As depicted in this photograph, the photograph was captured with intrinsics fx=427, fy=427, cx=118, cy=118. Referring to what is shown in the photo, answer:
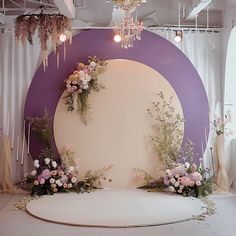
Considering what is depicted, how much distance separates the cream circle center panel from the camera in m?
7.45

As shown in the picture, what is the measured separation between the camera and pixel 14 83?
7.62 m

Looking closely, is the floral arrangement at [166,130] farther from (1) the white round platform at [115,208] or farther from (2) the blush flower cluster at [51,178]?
(2) the blush flower cluster at [51,178]

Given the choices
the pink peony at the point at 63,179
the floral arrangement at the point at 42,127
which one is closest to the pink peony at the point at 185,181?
the pink peony at the point at 63,179

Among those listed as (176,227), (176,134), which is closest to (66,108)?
(176,134)

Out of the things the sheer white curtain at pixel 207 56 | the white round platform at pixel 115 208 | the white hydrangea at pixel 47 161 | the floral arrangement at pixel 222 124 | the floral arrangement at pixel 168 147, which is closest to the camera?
the white round platform at pixel 115 208

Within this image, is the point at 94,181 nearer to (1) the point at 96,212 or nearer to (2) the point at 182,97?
(1) the point at 96,212

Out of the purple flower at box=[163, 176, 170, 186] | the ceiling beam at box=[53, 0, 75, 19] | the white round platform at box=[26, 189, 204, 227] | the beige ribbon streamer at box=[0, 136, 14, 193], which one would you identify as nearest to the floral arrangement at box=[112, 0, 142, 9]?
the ceiling beam at box=[53, 0, 75, 19]

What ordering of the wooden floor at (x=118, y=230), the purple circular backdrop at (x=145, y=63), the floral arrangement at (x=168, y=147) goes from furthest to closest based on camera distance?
1. the purple circular backdrop at (x=145, y=63)
2. the floral arrangement at (x=168, y=147)
3. the wooden floor at (x=118, y=230)

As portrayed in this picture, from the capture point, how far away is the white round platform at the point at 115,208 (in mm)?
5301

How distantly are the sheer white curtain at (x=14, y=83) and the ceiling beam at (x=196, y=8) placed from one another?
2.75 meters

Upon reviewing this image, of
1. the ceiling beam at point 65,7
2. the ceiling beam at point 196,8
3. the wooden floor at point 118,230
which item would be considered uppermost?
the ceiling beam at point 196,8

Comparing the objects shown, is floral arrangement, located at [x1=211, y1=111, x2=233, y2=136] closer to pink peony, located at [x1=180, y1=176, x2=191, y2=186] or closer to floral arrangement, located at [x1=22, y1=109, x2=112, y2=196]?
pink peony, located at [x1=180, y1=176, x2=191, y2=186]

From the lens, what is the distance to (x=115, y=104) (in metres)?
7.50

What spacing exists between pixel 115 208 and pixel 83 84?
2.28 meters
